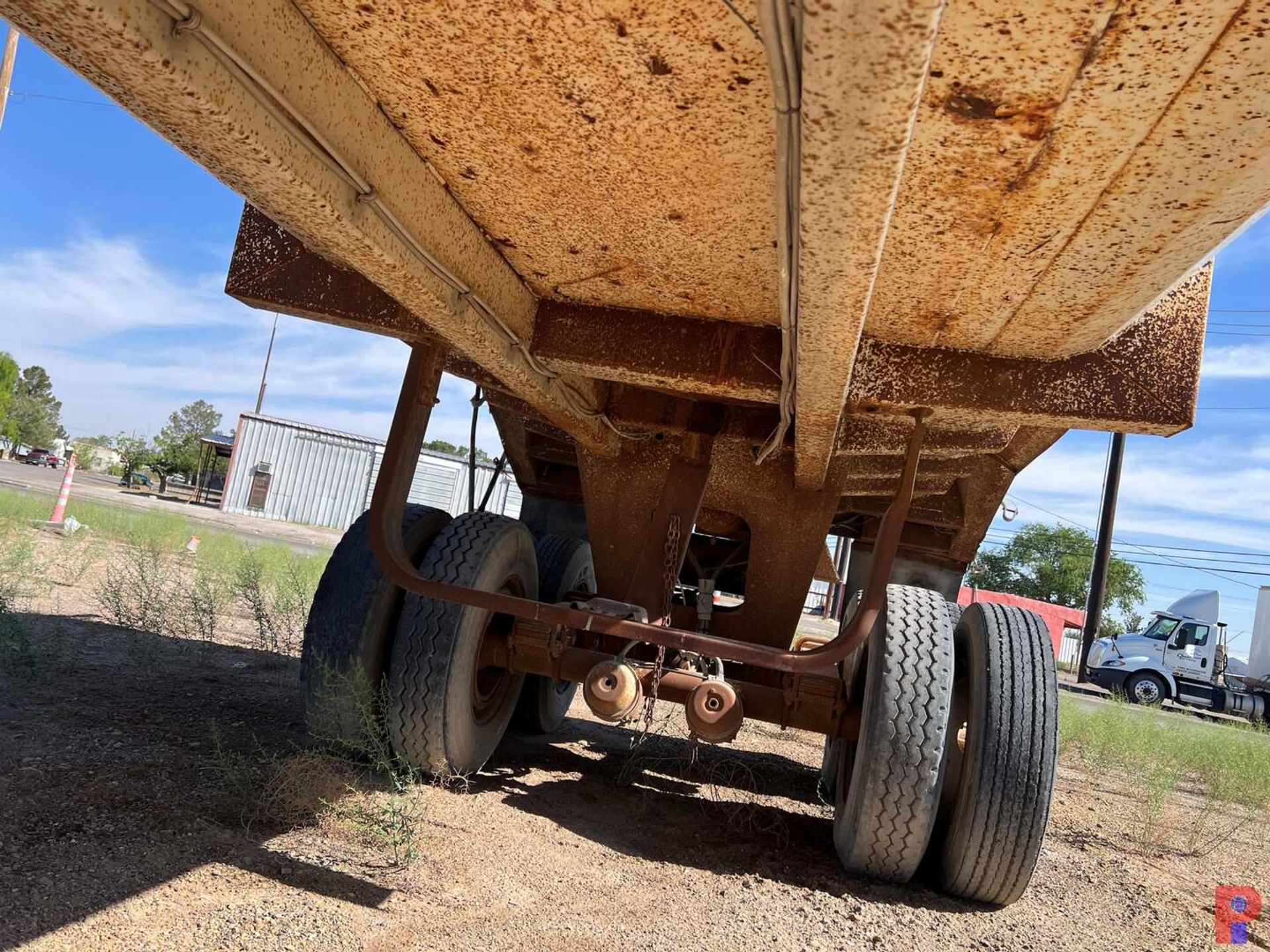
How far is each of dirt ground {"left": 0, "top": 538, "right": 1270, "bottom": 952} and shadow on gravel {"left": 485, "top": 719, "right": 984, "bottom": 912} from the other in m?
0.02

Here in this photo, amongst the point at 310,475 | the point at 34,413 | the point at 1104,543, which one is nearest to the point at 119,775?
the point at 1104,543

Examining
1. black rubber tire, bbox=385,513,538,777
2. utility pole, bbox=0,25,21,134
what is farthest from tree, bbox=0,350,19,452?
black rubber tire, bbox=385,513,538,777

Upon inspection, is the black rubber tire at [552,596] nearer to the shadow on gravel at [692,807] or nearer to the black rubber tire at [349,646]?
the shadow on gravel at [692,807]

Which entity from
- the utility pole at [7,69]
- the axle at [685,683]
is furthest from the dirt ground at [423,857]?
the utility pole at [7,69]

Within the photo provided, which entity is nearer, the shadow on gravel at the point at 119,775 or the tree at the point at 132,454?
the shadow on gravel at the point at 119,775

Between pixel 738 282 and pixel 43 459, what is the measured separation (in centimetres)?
7853

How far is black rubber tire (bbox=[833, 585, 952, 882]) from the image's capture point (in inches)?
124

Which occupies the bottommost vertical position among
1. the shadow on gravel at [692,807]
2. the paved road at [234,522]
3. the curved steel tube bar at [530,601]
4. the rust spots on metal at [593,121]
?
the shadow on gravel at [692,807]

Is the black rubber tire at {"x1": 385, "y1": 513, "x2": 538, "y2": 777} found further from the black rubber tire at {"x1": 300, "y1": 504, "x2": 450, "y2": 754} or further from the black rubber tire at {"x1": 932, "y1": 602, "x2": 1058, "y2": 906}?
the black rubber tire at {"x1": 932, "y1": 602, "x2": 1058, "y2": 906}

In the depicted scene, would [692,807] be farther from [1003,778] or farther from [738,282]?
[738,282]

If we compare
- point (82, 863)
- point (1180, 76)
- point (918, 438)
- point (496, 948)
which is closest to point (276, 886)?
point (82, 863)

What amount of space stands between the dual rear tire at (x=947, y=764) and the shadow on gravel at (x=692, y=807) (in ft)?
0.52

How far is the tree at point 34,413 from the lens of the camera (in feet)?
241

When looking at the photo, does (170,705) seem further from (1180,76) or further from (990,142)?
(1180,76)
